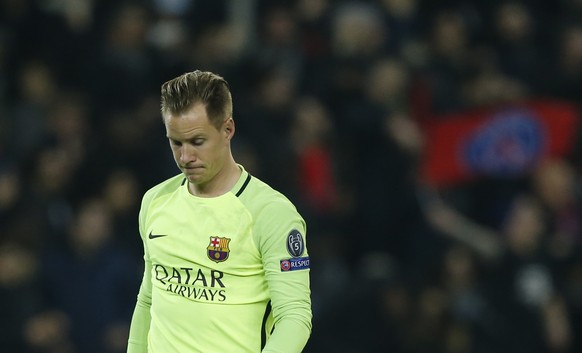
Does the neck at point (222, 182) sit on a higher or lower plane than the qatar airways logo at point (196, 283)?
higher

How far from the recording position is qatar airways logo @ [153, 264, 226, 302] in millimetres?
4035

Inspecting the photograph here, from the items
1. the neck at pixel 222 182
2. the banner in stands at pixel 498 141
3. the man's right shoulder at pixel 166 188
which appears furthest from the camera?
the banner in stands at pixel 498 141

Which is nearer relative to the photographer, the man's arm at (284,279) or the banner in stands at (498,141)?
the man's arm at (284,279)

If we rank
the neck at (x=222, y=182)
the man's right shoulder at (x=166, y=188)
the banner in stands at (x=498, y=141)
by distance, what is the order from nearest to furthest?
the neck at (x=222, y=182)
the man's right shoulder at (x=166, y=188)
the banner in stands at (x=498, y=141)

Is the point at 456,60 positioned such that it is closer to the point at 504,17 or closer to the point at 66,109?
the point at 504,17

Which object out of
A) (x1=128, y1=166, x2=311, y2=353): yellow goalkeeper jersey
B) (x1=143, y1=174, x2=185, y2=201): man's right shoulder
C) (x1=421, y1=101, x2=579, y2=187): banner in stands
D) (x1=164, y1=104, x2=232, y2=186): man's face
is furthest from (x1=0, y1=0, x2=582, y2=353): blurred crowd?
(x1=164, y1=104, x2=232, y2=186): man's face

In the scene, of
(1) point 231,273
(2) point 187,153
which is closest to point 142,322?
(1) point 231,273

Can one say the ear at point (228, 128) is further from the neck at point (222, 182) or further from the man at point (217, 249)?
the neck at point (222, 182)

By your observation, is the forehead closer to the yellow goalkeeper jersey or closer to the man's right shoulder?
the yellow goalkeeper jersey

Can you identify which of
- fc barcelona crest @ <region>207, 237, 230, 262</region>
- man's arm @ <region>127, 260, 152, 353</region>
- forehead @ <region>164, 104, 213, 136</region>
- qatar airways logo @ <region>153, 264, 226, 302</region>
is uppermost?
forehead @ <region>164, 104, 213, 136</region>

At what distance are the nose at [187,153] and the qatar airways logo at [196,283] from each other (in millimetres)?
366

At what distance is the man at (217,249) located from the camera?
392 centimetres

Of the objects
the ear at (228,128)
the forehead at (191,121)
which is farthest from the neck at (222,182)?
the forehead at (191,121)

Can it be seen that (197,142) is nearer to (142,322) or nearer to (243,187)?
(243,187)
